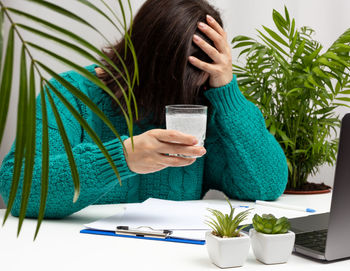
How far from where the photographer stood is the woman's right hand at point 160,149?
891 mm

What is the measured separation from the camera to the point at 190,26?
3.85ft

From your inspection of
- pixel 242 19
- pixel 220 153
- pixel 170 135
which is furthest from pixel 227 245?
pixel 242 19

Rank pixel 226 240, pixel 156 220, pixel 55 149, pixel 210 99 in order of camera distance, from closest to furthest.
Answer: pixel 226 240, pixel 156 220, pixel 55 149, pixel 210 99

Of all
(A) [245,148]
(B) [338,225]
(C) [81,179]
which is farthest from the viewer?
(A) [245,148]

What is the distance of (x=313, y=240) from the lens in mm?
806

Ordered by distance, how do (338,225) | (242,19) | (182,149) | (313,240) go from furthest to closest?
(242,19), (182,149), (313,240), (338,225)

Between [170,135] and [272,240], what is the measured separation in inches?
11.5

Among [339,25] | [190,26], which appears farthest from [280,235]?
[339,25]

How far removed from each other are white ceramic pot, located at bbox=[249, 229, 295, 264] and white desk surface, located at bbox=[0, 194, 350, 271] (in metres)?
0.01

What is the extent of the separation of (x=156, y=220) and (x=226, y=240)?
302mm

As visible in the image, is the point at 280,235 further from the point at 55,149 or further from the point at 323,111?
the point at 323,111

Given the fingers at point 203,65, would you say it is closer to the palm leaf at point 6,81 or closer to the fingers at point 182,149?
the fingers at point 182,149

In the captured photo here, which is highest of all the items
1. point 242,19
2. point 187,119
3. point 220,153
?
point 242,19

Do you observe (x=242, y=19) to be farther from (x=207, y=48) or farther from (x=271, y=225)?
(x=271, y=225)
